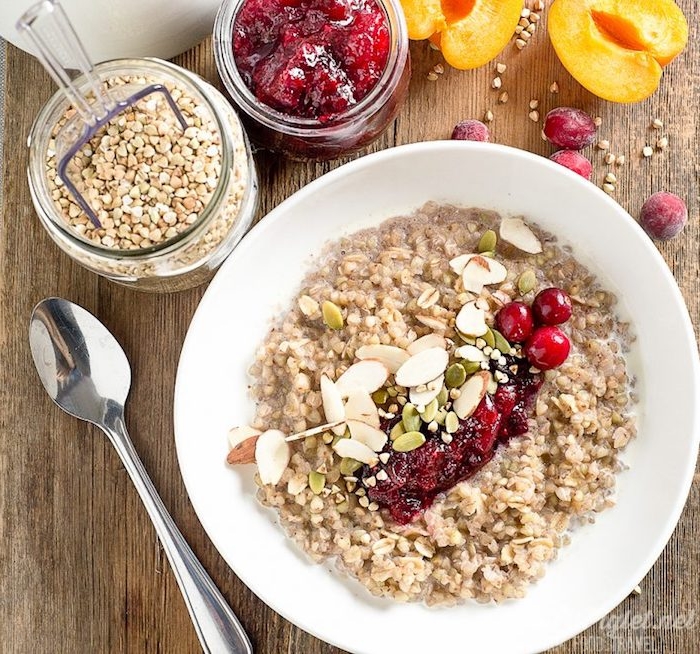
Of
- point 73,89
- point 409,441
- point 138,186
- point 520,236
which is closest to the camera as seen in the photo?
point 73,89

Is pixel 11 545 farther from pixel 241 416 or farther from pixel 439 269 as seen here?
pixel 439 269

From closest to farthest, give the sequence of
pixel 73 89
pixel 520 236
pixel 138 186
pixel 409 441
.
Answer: pixel 73 89
pixel 138 186
pixel 409 441
pixel 520 236

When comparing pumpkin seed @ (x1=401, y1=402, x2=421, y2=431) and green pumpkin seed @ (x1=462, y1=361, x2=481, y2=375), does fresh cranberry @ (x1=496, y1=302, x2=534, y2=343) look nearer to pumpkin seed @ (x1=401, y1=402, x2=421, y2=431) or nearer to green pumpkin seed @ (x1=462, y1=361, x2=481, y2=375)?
green pumpkin seed @ (x1=462, y1=361, x2=481, y2=375)

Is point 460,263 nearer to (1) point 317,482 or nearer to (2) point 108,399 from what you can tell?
(1) point 317,482

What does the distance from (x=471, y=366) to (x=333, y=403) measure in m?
0.23

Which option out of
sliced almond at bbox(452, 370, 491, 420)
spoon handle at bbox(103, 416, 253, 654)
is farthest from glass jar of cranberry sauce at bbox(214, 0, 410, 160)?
spoon handle at bbox(103, 416, 253, 654)

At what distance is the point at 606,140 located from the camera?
153 centimetres

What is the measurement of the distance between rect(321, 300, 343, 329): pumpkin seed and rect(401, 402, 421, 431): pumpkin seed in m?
0.17

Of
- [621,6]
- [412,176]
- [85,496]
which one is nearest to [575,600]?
[412,176]

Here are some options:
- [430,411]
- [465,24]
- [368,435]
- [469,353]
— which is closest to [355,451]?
[368,435]

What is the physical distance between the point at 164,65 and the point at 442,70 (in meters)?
0.51

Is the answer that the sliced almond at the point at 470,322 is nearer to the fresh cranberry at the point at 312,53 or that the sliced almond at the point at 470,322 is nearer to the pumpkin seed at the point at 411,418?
the pumpkin seed at the point at 411,418

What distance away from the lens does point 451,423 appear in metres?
1.35

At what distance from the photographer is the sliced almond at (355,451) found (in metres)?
1.36
